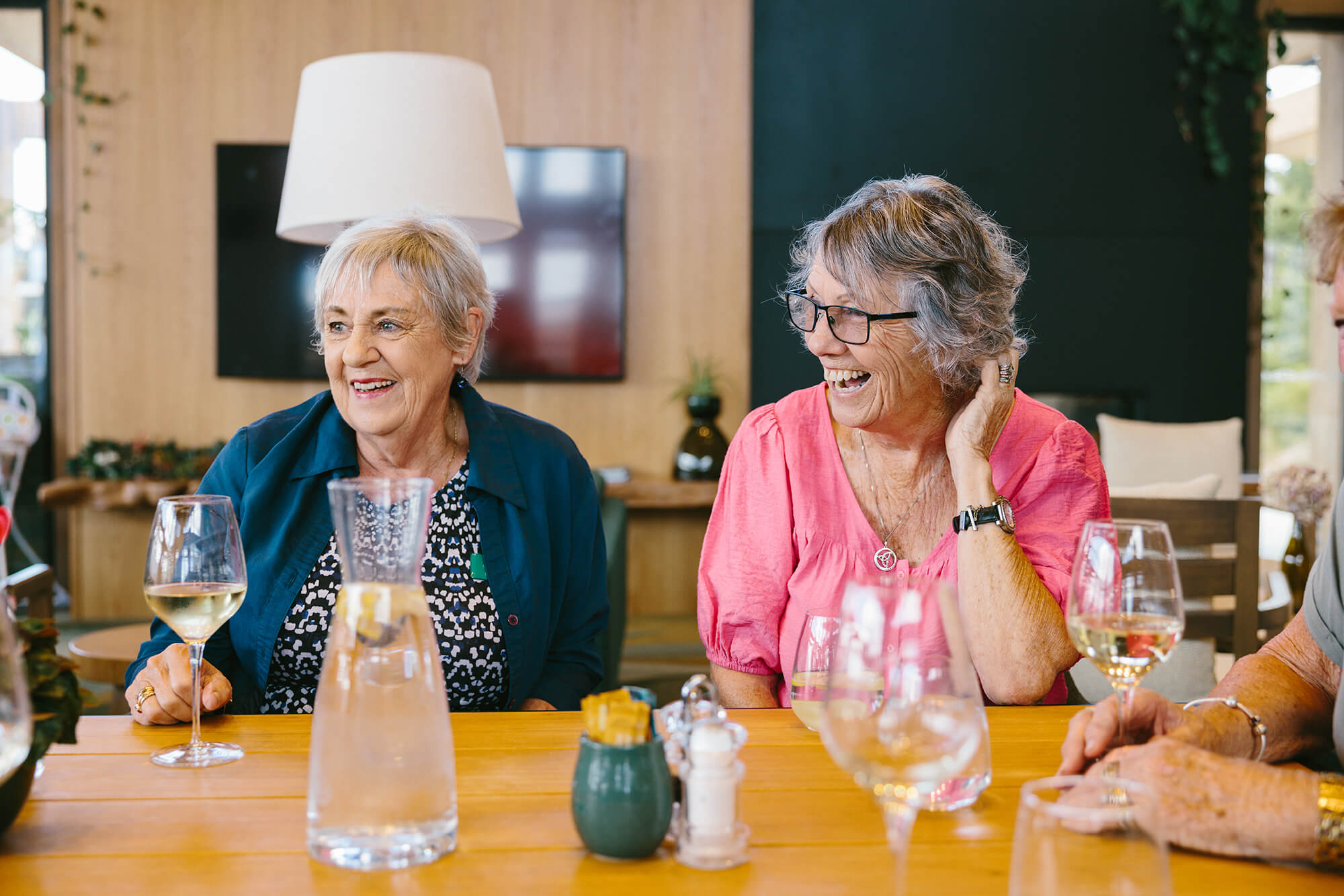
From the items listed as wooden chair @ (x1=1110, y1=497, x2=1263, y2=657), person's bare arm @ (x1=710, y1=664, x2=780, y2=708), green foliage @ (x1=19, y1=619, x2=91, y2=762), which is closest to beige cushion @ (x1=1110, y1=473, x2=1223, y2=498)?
wooden chair @ (x1=1110, y1=497, x2=1263, y2=657)

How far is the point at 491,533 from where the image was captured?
1688mm

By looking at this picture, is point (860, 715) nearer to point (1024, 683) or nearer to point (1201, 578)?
point (1024, 683)

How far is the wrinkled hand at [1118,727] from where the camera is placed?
98cm

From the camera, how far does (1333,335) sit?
17.5 ft

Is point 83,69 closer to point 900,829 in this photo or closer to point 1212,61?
point 1212,61

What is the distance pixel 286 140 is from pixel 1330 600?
459 centimetres

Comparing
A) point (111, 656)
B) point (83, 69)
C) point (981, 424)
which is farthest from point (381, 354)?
point (83, 69)

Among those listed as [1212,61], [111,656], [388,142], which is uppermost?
[1212,61]

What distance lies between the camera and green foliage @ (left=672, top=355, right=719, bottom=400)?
4.89 meters

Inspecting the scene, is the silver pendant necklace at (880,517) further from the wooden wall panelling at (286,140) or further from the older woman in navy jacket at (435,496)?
the wooden wall panelling at (286,140)

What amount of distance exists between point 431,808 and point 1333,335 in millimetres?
5651

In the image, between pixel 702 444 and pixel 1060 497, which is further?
pixel 702 444

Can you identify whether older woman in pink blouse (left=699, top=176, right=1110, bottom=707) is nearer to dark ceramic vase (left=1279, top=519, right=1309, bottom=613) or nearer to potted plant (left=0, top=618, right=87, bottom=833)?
potted plant (left=0, top=618, right=87, bottom=833)

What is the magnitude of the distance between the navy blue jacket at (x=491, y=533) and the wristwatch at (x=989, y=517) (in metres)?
0.63
